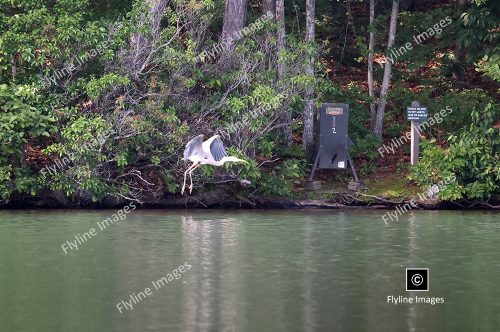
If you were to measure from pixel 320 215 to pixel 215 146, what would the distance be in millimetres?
2819

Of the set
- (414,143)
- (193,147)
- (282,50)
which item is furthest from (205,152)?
(414,143)

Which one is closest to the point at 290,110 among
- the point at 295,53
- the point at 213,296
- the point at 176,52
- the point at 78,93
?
the point at 295,53

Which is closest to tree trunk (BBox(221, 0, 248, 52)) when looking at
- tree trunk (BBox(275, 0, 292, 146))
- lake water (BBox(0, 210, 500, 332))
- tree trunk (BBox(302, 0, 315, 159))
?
tree trunk (BBox(275, 0, 292, 146))

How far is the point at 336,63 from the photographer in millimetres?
30422

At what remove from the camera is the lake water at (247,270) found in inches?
497

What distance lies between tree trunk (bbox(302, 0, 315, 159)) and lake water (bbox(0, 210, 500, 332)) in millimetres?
3084

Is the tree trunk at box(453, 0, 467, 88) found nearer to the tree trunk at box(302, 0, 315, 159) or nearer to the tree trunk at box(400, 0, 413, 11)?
the tree trunk at box(400, 0, 413, 11)

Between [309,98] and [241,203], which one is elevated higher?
[309,98]

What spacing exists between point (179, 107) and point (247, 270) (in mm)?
9152

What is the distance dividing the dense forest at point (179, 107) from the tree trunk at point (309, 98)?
3 cm

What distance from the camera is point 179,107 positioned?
24.6 m

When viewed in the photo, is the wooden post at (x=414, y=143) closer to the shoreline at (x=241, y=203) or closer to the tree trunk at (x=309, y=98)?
the shoreline at (x=241, y=203)

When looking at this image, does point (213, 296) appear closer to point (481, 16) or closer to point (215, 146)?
point (215, 146)

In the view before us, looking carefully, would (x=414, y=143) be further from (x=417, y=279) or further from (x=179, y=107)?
(x=417, y=279)
